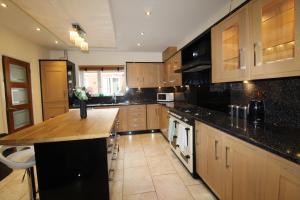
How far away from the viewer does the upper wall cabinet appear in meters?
1.26

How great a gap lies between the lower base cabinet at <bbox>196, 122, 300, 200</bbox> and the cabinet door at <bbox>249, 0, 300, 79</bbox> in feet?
2.23

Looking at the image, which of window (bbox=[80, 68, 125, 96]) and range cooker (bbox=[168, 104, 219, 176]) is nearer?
range cooker (bbox=[168, 104, 219, 176])

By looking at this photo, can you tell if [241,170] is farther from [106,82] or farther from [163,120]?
[106,82]

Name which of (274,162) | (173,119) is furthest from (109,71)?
(274,162)

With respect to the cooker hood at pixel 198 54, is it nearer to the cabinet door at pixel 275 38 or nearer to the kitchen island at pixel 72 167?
the cabinet door at pixel 275 38

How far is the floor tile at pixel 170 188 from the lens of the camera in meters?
2.06

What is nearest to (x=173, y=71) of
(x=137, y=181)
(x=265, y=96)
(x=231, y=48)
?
(x=231, y=48)

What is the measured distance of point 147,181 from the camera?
2.42m

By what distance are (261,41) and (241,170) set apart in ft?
3.90

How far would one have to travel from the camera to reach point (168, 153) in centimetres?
341

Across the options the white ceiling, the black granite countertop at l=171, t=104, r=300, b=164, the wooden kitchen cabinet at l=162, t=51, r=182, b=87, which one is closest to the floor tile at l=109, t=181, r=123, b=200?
the black granite countertop at l=171, t=104, r=300, b=164

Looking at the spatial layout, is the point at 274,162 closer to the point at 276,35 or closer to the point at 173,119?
the point at 276,35

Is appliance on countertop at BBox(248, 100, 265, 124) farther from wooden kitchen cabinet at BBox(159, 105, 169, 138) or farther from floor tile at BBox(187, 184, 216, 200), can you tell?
wooden kitchen cabinet at BBox(159, 105, 169, 138)

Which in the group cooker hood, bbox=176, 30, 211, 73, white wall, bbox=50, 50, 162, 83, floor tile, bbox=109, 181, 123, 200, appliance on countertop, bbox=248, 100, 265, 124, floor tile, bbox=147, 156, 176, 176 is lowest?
floor tile, bbox=109, 181, 123, 200
